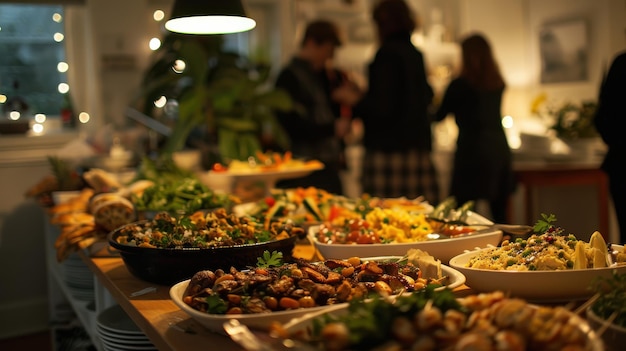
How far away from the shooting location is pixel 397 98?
415cm

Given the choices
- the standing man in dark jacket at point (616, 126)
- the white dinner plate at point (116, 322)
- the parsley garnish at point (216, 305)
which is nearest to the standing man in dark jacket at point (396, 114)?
the standing man in dark jacket at point (616, 126)

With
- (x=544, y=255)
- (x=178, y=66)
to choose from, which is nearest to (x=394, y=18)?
(x=178, y=66)

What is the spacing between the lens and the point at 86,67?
17.1ft

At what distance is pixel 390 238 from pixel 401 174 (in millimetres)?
2525

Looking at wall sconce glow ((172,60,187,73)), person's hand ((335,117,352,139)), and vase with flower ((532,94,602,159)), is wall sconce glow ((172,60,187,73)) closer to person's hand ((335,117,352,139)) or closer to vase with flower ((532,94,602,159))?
person's hand ((335,117,352,139))

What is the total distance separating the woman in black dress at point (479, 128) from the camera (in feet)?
15.2

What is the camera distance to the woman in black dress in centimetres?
462

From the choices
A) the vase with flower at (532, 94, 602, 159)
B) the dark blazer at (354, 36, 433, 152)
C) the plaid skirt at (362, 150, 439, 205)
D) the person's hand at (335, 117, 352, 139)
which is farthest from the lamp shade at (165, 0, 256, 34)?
the vase with flower at (532, 94, 602, 159)

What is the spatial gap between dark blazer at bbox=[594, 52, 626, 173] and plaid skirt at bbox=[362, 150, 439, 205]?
1.34 meters

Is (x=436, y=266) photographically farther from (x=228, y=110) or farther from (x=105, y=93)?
(x=105, y=93)

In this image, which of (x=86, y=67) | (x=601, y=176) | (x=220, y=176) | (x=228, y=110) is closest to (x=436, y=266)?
(x=220, y=176)

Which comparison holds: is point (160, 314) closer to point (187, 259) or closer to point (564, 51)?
point (187, 259)

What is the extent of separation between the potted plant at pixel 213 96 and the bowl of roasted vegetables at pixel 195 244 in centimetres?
171

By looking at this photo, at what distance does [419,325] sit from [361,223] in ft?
3.07
